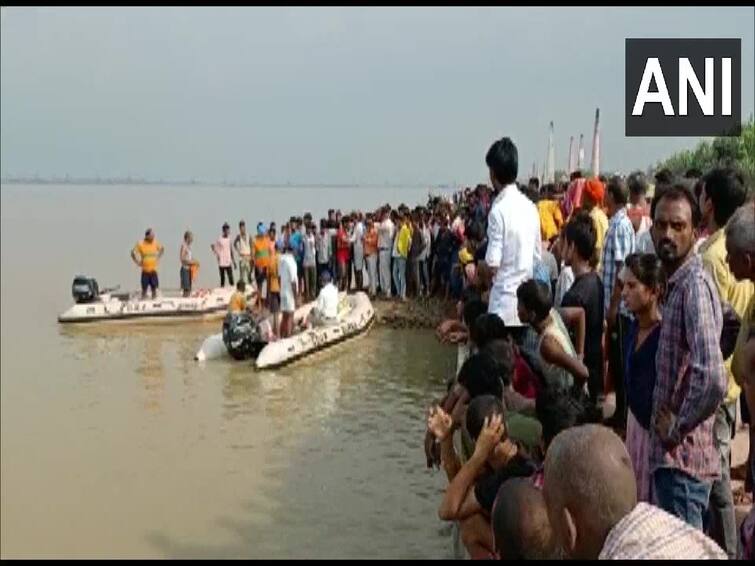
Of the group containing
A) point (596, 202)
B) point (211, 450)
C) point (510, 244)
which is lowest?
point (211, 450)

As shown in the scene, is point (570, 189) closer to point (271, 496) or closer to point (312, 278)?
point (271, 496)

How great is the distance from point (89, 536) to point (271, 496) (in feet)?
5.29

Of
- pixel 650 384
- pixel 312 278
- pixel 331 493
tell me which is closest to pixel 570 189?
pixel 331 493

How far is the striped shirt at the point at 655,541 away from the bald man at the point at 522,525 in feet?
2.37

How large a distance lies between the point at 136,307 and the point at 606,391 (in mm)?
13488

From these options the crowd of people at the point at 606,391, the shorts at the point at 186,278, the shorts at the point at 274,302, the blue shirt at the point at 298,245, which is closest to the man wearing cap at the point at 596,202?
the crowd of people at the point at 606,391

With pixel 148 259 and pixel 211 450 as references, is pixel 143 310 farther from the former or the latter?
pixel 211 450

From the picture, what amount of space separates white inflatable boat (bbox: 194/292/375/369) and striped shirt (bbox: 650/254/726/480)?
1092 centimetres

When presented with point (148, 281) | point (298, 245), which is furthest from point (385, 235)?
point (148, 281)

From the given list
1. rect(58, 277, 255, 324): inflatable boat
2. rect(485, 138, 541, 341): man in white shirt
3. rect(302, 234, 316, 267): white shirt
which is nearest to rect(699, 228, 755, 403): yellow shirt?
rect(485, 138, 541, 341): man in white shirt

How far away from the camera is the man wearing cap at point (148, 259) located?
19188 millimetres

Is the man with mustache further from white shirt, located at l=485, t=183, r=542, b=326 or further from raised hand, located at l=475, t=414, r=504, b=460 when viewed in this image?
white shirt, located at l=485, t=183, r=542, b=326

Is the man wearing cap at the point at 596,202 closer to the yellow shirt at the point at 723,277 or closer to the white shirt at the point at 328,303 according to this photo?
the yellow shirt at the point at 723,277

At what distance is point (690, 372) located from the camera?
134 inches
